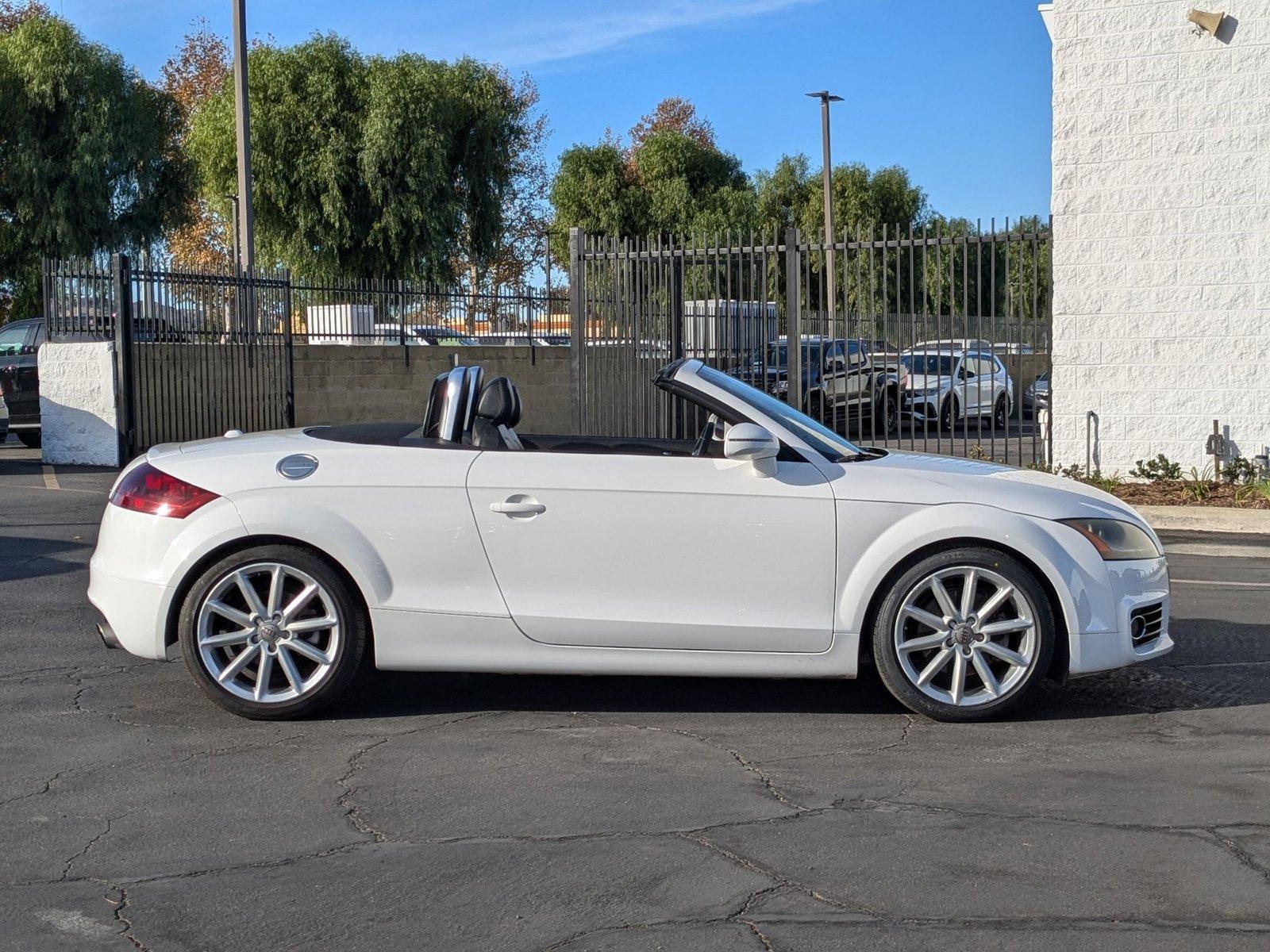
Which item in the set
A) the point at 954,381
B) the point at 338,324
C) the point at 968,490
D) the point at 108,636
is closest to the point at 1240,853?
the point at 968,490

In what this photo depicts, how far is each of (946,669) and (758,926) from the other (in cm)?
217

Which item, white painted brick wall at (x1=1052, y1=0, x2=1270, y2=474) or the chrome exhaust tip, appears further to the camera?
white painted brick wall at (x1=1052, y1=0, x2=1270, y2=474)

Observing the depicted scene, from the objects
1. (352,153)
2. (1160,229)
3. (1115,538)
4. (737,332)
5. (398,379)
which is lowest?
(1115,538)

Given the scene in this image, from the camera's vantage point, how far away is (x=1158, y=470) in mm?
14297

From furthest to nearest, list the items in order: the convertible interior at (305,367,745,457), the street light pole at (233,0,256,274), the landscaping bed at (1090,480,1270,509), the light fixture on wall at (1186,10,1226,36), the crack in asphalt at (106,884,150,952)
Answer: the street light pole at (233,0,256,274) < the light fixture on wall at (1186,10,1226,36) < the landscaping bed at (1090,480,1270,509) < the convertible interior at (305,367,745,457) < the crack in asphalt at (106,884,150,952)

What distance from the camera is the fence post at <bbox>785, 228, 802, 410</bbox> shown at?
15.6 metres

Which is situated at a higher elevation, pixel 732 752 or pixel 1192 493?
pixel 1192 493

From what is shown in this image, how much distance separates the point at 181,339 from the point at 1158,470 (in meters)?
12.3

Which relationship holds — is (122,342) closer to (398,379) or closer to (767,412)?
(398,379)

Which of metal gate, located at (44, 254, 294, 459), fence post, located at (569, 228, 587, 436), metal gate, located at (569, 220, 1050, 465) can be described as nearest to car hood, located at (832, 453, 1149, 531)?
metal gate, located at (569, 220, 1050, 465)

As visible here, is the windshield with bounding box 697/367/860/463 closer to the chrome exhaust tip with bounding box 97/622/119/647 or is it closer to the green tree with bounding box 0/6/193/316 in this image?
the chrome exhaust tip with bounding box 97/622/119/647

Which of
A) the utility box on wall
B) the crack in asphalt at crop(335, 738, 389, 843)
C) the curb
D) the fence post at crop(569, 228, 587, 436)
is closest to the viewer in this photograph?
the crack in asphalt at crop(335, 738, 389, 843)

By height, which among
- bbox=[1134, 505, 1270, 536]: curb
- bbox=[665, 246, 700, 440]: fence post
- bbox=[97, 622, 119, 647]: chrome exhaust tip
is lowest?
bbox=[1134, 505, 1270, 536]: curb

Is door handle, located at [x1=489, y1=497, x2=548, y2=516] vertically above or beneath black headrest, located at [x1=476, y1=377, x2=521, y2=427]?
beneath
